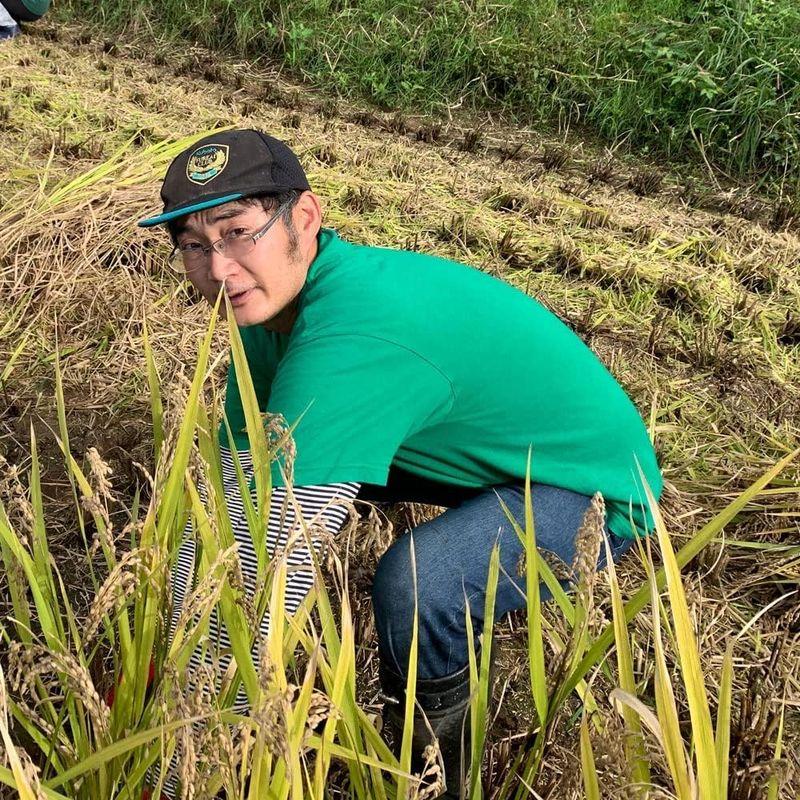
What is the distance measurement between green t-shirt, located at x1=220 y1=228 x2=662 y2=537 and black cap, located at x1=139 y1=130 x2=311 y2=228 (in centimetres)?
16

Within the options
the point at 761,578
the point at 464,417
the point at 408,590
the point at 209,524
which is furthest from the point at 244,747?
the point at 761,578

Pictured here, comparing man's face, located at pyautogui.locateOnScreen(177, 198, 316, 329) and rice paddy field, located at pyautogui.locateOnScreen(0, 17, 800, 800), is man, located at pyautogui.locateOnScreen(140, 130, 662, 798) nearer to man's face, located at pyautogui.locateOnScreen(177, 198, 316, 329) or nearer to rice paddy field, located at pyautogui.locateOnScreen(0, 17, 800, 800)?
man's face, located at pyautogui.locateOnScreen(177, 198, 316, 329)

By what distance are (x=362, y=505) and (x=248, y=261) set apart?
85cm

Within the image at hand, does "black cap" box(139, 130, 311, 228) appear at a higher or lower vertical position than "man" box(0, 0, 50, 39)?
lower

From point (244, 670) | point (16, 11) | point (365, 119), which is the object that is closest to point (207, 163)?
point (244, 670)

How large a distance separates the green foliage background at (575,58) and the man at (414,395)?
382 cm

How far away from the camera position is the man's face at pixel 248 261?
1327 millimetres

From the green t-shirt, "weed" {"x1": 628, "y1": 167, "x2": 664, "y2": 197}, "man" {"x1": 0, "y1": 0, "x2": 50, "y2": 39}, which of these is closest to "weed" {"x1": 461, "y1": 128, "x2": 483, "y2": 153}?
"weed" {"x1": 628, "y1": 167, "x2": 664, "y2": 197}

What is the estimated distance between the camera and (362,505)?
202 centimetres

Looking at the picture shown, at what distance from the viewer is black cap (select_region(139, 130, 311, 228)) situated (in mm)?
1305

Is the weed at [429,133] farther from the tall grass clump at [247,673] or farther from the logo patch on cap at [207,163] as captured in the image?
the tall grass clump at [247,673]

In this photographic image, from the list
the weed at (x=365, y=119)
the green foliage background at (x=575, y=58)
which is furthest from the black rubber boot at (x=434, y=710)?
the weed at (x=365, y=119)

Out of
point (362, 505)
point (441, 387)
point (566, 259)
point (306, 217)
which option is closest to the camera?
point (441, 387)

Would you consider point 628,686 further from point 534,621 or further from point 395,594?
point 395,594
